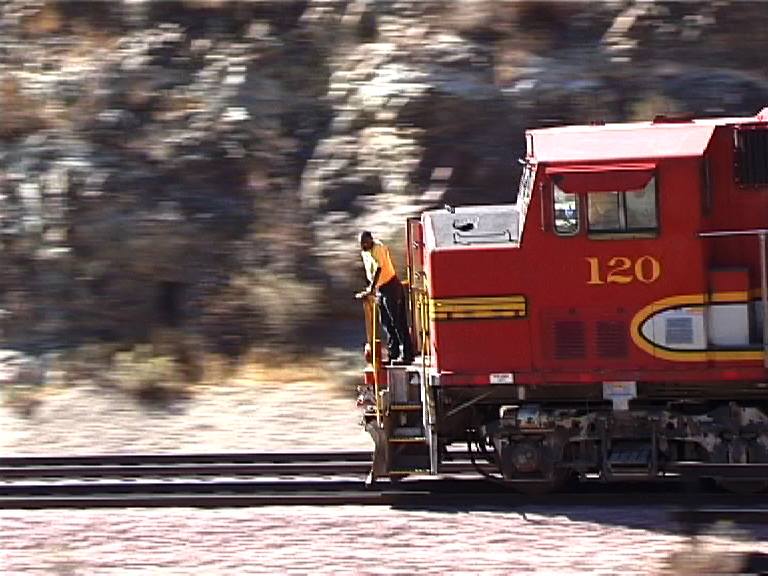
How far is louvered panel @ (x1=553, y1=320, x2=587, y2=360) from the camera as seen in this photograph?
37.7ft

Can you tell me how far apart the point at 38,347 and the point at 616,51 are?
9.58 meters

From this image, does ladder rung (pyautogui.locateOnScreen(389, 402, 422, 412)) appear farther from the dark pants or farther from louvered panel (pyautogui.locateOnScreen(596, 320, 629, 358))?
louvered panel (pyautogui.locateOnScreen(596, 320, 629, 358))

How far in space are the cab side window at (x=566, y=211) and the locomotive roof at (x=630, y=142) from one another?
290 millimetres

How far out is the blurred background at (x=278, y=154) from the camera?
1897 centimetres

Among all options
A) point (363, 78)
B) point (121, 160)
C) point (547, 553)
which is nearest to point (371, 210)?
point (363, 78)

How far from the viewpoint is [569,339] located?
11539 mm

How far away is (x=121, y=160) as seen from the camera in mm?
21422

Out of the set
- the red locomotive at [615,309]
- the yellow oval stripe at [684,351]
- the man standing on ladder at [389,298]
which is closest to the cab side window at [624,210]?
the red locomotive at [615,309]

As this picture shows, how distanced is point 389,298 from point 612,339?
7.64 feet

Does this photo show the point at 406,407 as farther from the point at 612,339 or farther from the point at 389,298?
the point at 612,339

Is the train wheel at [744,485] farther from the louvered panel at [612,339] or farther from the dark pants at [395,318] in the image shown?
the dark pants at [395,318]

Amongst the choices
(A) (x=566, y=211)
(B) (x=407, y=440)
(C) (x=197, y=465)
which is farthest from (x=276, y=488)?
(A) (x=566, y=211)

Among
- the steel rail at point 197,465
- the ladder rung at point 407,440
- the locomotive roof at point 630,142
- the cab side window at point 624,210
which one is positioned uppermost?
the locomotive roof at point 630,142

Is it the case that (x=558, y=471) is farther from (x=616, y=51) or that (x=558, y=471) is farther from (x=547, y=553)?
(x=616, y=51)
